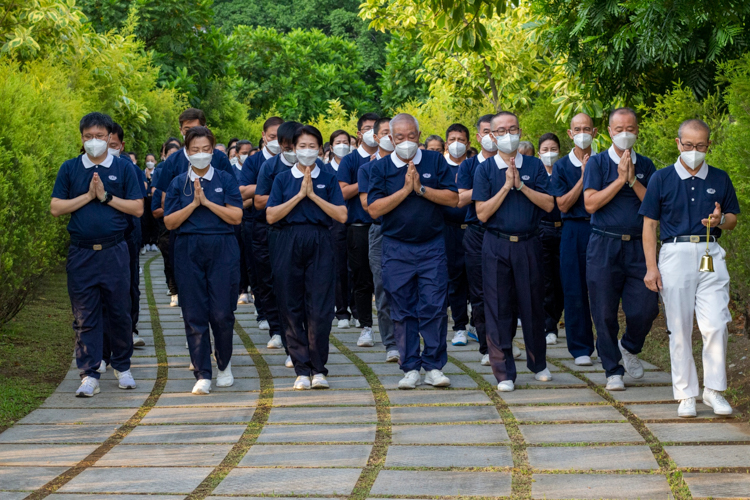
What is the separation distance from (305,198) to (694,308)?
291cm

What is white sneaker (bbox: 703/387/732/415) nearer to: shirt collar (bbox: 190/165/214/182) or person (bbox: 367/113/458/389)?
person (bbox: 367/113/458/389)

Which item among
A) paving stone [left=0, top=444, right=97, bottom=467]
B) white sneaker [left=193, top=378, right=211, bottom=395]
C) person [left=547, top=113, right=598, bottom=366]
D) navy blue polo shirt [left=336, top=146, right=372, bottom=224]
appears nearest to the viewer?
paving stone [left=0, top=444, right=97, bottom=467]

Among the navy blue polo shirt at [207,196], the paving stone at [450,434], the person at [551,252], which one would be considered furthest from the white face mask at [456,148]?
the paving stone at [450,434]

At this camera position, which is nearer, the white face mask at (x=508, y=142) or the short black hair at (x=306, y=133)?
the white face mask at (x=508, y=142)

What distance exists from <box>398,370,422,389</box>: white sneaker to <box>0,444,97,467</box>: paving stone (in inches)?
94.0

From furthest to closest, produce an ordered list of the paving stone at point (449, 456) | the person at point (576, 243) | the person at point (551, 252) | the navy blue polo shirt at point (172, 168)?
the person at point (551, 252), the navy blue polo shirt at point (172, 168), the person at point (576, 243), the paving stone at point (449, 456)

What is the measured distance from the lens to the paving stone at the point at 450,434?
5.58 meters

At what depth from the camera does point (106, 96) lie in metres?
17.0

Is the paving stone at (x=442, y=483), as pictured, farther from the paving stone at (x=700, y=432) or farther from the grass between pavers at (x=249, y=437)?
the paving stone at (x=700, y=432)

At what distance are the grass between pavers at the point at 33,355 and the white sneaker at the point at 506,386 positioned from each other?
3.35m

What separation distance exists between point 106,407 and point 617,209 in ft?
13.0

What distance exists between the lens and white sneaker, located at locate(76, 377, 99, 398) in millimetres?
6934

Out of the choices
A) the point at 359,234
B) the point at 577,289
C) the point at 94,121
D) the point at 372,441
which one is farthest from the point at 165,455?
the point at 359,234

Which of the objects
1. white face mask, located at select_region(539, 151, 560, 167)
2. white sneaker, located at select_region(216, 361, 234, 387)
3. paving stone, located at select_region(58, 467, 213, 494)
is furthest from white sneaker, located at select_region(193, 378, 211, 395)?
white face mask, located at select_region(539, 151, 560, 167)
